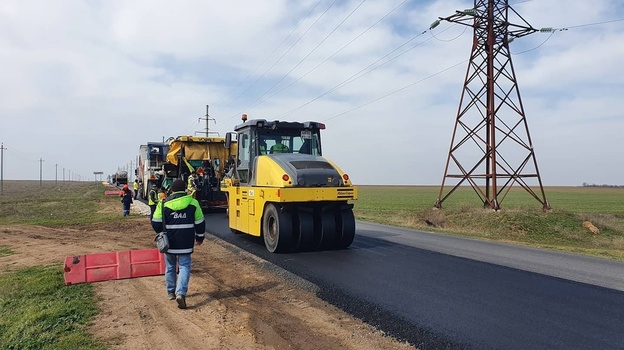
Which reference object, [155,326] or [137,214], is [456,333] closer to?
[155,326]

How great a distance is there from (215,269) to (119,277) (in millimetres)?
1525

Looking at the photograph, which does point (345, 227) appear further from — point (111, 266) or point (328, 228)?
point (111, 266)

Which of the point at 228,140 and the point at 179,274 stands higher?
the point at 228,140

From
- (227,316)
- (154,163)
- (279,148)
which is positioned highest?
(154,163)

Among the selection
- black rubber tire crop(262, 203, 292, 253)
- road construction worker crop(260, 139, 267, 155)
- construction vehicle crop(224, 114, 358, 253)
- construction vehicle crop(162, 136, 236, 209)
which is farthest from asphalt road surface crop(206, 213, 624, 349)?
construction vehicle crop(162, 136, 236, 209)

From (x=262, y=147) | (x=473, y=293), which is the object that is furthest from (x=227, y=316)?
(x=262, y=147)

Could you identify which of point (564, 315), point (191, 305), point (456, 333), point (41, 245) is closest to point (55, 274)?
point (191, 305)

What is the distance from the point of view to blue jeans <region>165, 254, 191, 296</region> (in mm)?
5457

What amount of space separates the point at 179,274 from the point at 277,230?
339 cm

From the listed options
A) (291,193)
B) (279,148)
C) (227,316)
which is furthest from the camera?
(279,148)

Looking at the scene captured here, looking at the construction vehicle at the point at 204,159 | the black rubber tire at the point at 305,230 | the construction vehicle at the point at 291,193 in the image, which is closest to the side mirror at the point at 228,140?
the construction vehicle at the point at 291,193

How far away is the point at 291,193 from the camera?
8.49m

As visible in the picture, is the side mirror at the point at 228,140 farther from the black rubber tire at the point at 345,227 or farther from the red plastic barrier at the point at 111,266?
the red plastic barrier at the point at 111,266

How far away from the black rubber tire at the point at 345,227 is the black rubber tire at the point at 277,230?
1055 mm
